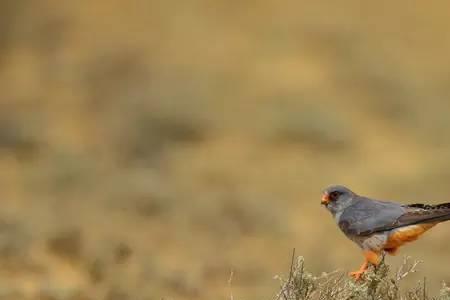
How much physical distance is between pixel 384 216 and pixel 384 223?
46mm

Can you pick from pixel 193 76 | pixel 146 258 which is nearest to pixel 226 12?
pixel 193 76

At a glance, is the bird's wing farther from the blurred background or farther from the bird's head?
the blurred background

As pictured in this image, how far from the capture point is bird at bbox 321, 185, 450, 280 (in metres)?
5.46

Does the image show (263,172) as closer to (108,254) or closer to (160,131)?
(160,131)

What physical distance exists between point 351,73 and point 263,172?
1273 mm

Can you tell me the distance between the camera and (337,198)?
19.4 feet

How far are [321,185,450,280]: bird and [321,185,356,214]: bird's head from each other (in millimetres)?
89

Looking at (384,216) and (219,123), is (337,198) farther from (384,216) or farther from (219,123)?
(219,123)

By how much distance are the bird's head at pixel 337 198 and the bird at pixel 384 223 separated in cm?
9

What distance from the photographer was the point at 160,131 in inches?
407

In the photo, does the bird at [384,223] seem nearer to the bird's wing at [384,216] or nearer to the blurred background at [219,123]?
the bird's wing at [384,216]

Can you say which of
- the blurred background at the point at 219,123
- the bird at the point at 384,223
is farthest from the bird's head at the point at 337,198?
the blurred background at the point at 219,123

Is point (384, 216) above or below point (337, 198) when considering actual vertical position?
below

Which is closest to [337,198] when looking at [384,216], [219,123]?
[384,216]
